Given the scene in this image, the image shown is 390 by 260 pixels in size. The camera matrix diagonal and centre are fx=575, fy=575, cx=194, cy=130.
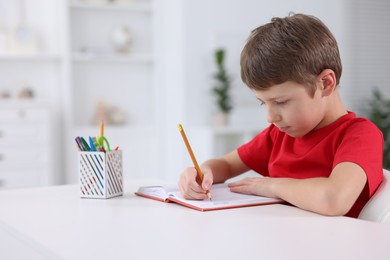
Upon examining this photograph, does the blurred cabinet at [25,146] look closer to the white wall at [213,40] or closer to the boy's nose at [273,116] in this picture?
the white wall at [213,40]

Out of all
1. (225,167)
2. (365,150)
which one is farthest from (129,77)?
(365,150)

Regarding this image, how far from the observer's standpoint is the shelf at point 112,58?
4590mm

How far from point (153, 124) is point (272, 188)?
3.74 m

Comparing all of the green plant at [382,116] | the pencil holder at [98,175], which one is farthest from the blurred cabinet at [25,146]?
the pencil holder at [98,175]

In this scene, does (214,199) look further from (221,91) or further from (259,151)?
(221,91)

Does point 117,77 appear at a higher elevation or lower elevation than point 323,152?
higher

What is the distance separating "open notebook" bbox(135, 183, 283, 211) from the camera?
121 centimetres

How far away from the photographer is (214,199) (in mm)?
1291

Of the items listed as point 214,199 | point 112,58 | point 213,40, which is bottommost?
point 214,199

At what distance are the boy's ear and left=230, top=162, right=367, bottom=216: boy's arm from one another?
0.72ft

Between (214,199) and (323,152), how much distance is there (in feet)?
0.99

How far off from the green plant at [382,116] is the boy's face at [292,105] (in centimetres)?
390

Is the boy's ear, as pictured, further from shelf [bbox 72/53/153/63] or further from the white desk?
shelf [bbox 72/53/153/63]

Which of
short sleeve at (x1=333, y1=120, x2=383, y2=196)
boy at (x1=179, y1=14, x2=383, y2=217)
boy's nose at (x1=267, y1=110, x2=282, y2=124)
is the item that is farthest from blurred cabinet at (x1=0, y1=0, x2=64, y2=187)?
short sleeve at (x1=333, y1=120, x2=383, y2=196)
